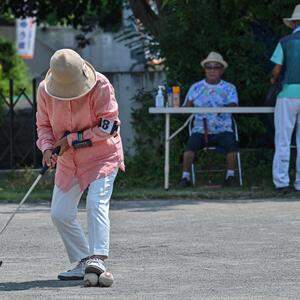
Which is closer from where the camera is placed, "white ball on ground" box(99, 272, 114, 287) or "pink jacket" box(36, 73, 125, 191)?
"white ball on ground" box(99, 272, 114, 287)

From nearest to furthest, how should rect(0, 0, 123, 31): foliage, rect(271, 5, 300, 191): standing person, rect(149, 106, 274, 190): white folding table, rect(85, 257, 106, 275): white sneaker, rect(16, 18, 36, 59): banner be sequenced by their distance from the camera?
1. rect(85, 257, 106, 275): white sneaker
2. rect(271, 5, 300, 191): standing person
3. rect(149, 106, 274, 190): white folding table
4. rect(0, 0, 123, 31): foliage
5. rect(16, 18, 36, 59): banner

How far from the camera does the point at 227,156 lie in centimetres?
1390

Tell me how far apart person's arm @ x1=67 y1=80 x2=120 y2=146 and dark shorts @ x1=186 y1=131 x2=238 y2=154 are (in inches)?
242

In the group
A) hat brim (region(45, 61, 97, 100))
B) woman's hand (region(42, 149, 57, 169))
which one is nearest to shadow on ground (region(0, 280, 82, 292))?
woman's hand (region(42, 149, 57, 169))

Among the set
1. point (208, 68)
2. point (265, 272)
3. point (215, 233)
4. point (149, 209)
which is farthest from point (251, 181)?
point (265, 272)

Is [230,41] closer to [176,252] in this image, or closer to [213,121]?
[213,121]

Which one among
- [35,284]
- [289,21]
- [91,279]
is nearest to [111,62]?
[289,21]

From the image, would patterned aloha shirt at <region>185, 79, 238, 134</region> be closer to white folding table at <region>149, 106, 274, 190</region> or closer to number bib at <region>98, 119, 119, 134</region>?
white folding table at <region>149, 106, 274, 190</region>

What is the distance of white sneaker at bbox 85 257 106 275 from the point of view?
7.63m

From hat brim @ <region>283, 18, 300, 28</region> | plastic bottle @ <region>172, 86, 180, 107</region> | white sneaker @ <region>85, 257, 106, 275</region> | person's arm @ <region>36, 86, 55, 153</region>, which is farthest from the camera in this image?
plastic bottle @ <region>172, 86, 180, 107</region>

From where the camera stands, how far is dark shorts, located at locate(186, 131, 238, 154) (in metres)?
13.9

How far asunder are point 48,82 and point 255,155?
24.7 feet

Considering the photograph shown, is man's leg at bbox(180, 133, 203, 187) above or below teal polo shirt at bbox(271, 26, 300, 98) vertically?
below

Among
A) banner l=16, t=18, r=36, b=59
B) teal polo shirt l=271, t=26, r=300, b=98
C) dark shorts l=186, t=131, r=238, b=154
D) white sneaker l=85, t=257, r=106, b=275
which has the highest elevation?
teal polo shirt l=271, t=26, r=300, b=98
